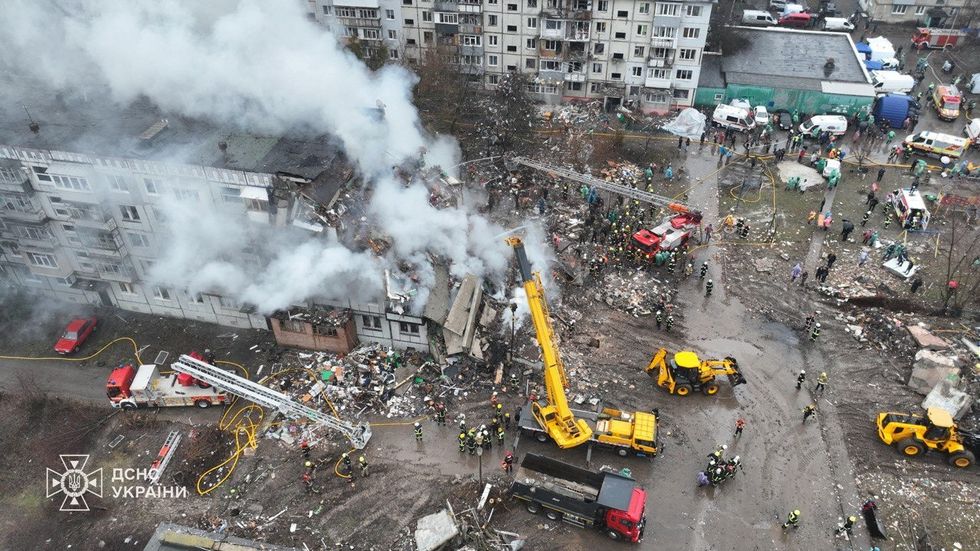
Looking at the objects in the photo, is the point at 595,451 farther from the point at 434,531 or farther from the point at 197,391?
the point at 197,391

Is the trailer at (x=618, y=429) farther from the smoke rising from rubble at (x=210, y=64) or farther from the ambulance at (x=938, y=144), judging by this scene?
the ambulance at (x=938, y=144)

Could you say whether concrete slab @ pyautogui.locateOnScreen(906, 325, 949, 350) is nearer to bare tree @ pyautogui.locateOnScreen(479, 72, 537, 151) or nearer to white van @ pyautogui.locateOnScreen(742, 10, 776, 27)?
bare tree @ pyautogui.locateOnScreen(479, 72, 537, 151)

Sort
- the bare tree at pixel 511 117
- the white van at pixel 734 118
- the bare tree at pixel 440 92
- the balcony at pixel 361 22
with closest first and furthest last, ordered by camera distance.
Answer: the bare tree at pixel 511 117 → the bare tree at pixel 440 92 → the white van at pixel 734 118 → the balcony at pixel 361 22

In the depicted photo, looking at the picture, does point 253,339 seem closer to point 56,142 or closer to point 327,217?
point 327,217

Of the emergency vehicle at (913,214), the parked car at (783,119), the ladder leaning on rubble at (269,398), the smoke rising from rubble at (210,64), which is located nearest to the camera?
the ladder leaning on rubble at (269,398)

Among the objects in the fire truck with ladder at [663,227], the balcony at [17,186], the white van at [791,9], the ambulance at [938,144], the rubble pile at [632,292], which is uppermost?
the white van at [791,9]

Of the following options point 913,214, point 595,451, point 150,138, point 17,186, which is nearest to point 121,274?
point 17,186

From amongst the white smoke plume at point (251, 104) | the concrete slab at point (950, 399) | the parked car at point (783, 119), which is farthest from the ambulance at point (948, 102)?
the white smoke plume at point (251, 104)
